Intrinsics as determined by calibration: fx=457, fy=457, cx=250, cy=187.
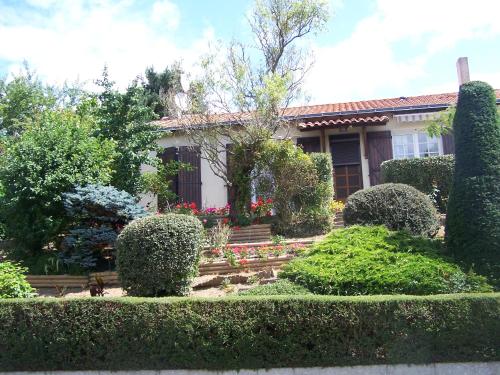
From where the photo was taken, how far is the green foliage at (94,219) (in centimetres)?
1006

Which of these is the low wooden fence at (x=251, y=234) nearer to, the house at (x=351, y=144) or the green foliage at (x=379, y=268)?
the house at (x=351, y=144)

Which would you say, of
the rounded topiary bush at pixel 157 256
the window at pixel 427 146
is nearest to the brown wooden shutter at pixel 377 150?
the window at pixel 427 146

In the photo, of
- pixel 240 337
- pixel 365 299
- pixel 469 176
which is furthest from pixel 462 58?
pixel 240 337

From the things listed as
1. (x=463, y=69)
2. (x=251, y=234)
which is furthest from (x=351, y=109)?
(x=251, y=234)

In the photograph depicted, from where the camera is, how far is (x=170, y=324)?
5.46 metres

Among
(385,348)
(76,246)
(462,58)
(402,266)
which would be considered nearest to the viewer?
(385,348)

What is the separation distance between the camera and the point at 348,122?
15.7 m

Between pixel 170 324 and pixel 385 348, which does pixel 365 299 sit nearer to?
pixel 385 348

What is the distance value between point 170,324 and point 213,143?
29.9ft

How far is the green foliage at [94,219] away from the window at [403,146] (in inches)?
389

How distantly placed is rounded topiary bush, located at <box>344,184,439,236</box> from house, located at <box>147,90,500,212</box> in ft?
22.3

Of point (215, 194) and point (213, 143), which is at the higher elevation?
point (213, 143)

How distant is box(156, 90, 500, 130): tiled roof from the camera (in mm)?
13688

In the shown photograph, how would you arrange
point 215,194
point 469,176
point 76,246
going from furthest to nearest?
point 215,194 → point 76,246 → point 469,176
